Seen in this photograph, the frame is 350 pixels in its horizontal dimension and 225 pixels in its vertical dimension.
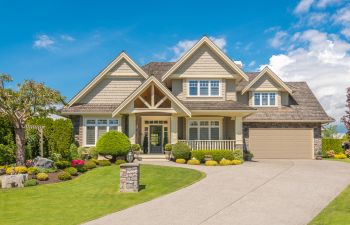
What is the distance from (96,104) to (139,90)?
5072 mm

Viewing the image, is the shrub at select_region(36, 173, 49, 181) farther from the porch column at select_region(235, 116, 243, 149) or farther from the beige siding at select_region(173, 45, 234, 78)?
the porch column at select_region(235, 116, 243, 149)

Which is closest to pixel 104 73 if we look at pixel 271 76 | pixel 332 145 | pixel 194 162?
pixel 194 162

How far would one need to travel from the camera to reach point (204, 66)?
27.9 m

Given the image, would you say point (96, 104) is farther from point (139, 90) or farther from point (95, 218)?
point (95, 218)

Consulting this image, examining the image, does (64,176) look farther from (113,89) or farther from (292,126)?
(292,126)

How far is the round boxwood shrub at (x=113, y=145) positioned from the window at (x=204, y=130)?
234 inches

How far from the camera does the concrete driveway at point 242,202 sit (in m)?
9.85

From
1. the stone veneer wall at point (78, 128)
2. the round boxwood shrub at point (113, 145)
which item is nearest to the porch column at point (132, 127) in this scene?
the round boxwood shrub at point (113, 145)

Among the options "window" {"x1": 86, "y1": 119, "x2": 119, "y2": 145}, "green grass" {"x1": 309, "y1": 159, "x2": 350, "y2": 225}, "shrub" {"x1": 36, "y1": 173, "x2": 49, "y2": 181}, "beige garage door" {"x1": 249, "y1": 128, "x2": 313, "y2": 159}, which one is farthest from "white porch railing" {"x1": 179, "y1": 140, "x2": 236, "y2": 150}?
"green grass" {"x1": 309, "y1": 159, "x2": 350, "y2": 225}

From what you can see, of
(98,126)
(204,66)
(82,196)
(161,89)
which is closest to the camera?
(82,196)

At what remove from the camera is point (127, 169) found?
46.6 feet

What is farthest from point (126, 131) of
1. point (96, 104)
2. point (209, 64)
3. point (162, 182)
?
point (162, 182)

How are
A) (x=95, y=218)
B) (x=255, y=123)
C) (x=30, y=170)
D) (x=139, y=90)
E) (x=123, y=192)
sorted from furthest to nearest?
(x=255, y=123) < (x=139, y=90) < (x=30, y=170) < (x=123, y=192) < (x=95, y=218)

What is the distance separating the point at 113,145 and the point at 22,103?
20.5 feet
